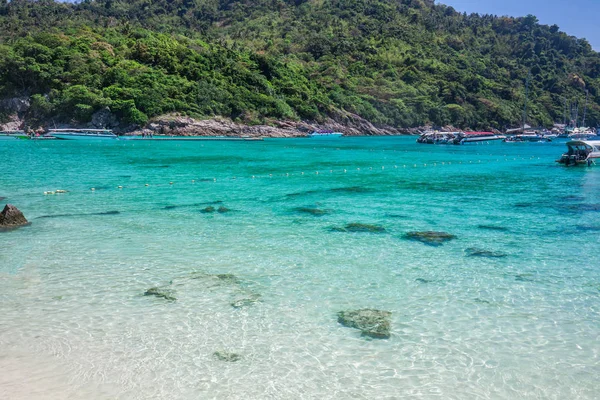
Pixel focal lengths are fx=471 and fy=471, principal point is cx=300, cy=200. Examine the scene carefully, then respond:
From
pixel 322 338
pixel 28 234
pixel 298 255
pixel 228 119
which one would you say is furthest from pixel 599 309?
pixel 228 119

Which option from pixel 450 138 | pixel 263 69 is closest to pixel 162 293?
pixel 450 138

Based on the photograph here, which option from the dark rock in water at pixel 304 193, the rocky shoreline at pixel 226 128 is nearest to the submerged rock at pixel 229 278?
the dark rock in water at pixel 304 193

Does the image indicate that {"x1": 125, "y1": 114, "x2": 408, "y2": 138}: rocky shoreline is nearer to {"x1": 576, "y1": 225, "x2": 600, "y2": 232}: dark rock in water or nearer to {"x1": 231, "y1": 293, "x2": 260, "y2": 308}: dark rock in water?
{"x1": 576, "y1": 225, "x2": 600, "y2": 232}: dark rock in water

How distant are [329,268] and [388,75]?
150524 mm

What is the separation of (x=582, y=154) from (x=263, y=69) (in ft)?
304

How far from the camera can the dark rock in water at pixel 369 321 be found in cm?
811

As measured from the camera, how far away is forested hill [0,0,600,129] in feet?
305

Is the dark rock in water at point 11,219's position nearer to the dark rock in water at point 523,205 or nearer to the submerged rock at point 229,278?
the submerged rock at point 229,278

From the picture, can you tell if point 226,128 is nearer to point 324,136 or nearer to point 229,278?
point 324,136

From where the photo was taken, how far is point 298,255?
42.0 ft

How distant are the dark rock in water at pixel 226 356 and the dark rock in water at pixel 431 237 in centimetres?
839

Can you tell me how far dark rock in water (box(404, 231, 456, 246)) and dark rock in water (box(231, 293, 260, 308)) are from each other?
6.53 metres

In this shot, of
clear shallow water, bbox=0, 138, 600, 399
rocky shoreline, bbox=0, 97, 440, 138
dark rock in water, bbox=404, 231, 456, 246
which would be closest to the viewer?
clear shallow water, bbox=0, 138, 600, 399

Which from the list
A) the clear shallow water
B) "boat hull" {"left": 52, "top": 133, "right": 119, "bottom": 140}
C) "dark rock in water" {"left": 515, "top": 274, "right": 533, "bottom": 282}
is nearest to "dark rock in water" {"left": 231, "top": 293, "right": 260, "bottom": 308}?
the clear shallow water
